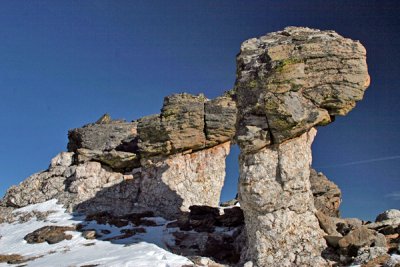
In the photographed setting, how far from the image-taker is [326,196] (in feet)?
104

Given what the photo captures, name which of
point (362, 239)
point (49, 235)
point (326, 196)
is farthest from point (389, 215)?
point (49, 235)

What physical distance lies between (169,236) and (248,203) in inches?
355

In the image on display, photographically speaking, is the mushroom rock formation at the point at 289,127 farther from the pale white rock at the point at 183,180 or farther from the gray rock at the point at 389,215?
the pale white rock at the point at 183,180

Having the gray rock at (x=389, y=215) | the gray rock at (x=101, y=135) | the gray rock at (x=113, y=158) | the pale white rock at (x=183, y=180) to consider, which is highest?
the gray rock at (x=101, y=135)

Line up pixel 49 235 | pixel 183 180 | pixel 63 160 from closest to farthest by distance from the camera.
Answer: pixel 49 235, pixel 183 180, pixel 63 160

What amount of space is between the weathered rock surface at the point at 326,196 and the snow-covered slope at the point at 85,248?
12276mm

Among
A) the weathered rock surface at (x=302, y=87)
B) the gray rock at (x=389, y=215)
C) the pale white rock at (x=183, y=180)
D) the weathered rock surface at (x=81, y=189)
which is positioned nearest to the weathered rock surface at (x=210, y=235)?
the pale white rock at (x=183, y=180)

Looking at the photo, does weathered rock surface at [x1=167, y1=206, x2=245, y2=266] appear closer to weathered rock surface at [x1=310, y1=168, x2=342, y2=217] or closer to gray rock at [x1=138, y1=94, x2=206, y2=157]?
weathered rock surface at [x1=310, y1=168, x2=342, y2=217]

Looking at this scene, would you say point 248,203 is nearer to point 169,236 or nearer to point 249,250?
point 249,250

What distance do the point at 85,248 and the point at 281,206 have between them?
46.9ft

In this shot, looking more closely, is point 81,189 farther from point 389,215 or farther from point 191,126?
point 389,215

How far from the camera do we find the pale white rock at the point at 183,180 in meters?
38.6

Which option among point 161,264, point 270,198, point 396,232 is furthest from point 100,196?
point 396,232

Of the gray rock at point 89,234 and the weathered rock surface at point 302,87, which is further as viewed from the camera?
the gray rock at point 89,234
